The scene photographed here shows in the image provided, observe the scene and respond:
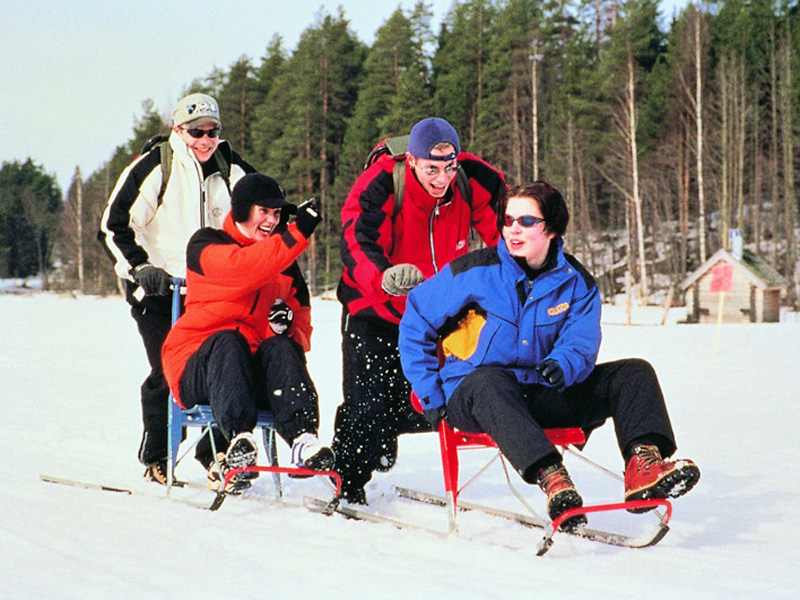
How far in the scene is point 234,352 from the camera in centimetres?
366

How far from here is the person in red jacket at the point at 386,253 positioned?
3.92 m

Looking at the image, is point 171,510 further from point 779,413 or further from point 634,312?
point 634,312

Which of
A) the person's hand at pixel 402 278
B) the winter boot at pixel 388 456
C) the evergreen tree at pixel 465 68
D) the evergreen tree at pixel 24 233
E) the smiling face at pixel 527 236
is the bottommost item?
the winter boot at pixel 388 456

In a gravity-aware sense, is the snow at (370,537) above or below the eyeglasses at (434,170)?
below

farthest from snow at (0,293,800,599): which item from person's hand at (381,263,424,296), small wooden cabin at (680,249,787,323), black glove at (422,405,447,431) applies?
small wooden cabin at (680,249,787,323)

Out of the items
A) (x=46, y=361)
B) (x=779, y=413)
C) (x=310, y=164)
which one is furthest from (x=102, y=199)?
(x=779, y=413)

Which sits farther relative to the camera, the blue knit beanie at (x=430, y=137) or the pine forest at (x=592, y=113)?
the pine forest at (x=592, y=113)

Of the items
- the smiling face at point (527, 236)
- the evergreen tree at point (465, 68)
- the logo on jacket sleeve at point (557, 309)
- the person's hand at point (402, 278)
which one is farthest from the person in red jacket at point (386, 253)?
the evergreen tree at point (465, 68)

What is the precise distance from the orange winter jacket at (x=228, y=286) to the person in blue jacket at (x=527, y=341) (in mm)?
694

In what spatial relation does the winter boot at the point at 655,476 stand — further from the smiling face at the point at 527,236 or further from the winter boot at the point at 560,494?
the smiling face at the point at 527,236

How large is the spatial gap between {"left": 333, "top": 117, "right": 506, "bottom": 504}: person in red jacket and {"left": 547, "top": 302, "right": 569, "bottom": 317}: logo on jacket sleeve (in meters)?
0.80

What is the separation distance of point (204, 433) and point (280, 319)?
618 mm

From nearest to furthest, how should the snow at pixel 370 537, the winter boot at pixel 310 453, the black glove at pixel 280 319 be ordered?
the snow at pixel 370 537 → the winter boot at pixel 310 453 → the black glove at pixel 280 319

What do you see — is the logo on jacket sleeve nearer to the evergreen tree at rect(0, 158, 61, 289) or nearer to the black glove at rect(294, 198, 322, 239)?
the black glove at rect(294, 198, 322, 239)
